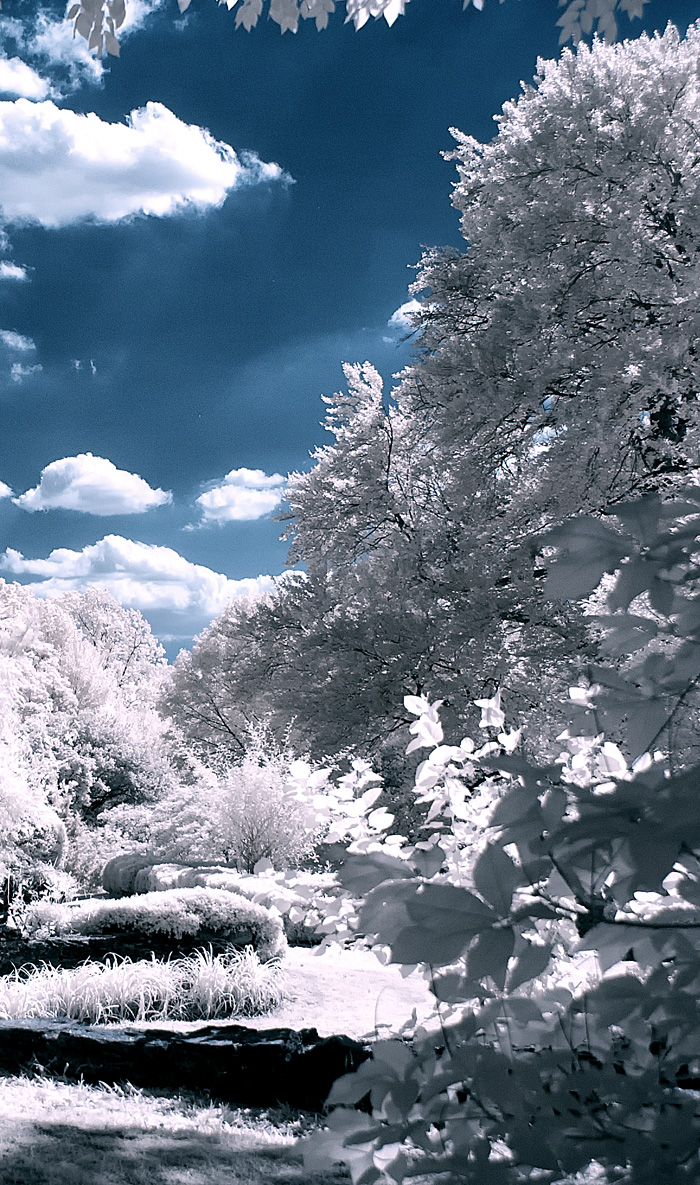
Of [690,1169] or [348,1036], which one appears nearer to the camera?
[690,1169]

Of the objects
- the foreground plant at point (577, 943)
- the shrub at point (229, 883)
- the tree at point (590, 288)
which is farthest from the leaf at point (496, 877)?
the tree at point (590, 288)

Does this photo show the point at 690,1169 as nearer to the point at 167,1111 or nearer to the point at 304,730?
the point at 167,1111

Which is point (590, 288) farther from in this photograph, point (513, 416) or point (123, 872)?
point (123, 872)

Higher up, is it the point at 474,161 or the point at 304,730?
the point at 474,161

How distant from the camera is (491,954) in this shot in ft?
2.60

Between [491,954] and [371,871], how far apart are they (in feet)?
0.75

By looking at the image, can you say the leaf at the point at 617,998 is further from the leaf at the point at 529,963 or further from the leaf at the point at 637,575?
the leaf at the point at 637,575

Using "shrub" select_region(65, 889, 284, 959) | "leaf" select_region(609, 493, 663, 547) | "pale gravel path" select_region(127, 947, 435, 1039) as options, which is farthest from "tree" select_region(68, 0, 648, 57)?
"shrub" select_region(65, 889, 284, 959)

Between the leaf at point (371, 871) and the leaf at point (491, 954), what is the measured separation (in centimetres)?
19

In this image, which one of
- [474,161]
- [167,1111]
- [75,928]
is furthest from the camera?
[474,161]

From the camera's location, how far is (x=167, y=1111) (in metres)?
4.21

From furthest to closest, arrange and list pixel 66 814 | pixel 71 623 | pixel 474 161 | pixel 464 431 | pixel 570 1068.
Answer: pixel 71 623 → pixel 66 814 → pixel 474 161 → pixel 464 431 → pixel 570 1068

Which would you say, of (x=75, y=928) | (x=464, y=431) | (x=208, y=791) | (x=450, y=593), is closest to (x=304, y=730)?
(x=208, y=791)

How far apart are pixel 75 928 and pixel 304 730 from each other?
651 centimetres
